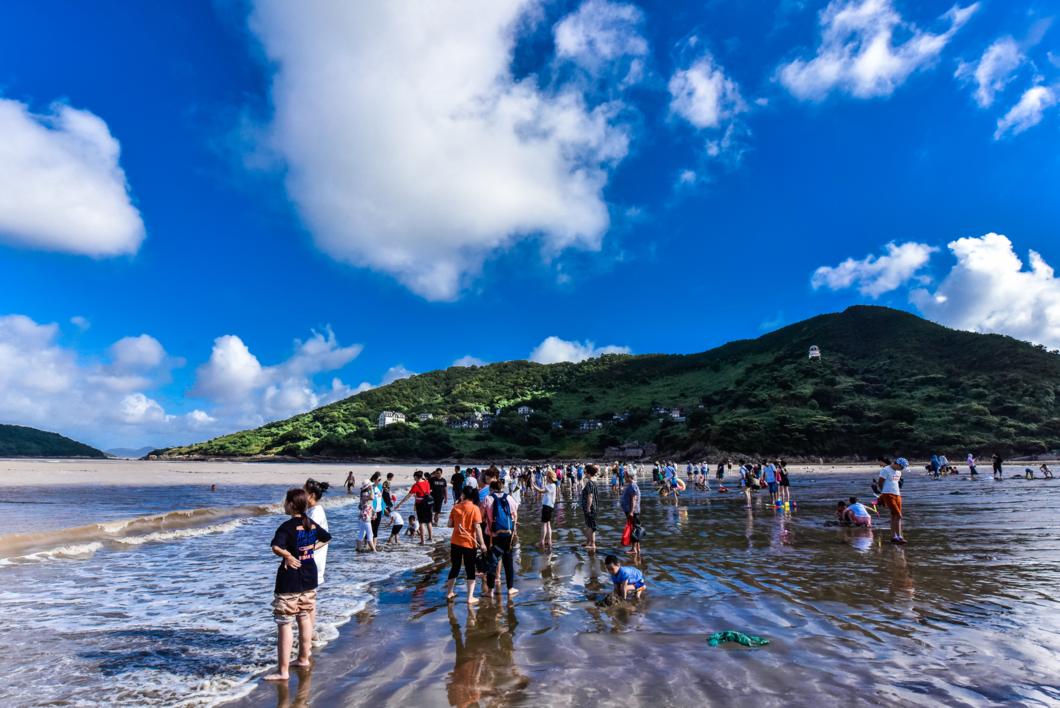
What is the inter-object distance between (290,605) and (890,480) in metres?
13.5

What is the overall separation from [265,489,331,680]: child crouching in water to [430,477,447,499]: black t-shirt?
10797mm

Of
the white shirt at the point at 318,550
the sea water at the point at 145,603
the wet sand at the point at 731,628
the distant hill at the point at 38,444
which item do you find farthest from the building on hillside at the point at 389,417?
the white shirt at the point at 318,550

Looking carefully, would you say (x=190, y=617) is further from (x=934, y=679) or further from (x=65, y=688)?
(x=934, y=679)

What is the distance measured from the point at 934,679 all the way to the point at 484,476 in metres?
7.60

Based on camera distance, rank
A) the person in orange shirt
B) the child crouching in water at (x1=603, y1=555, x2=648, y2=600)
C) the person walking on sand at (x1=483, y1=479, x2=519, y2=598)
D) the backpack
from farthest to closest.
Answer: the backpack
the person walking on sand at (x1=483, y1=479, x2=519, y2=598)
the person in orange shirt
the child crouching in water at (x1=603, y1=555, x2=648, y2=600)

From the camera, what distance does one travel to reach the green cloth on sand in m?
6.33

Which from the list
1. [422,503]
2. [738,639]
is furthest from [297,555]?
[422,503]

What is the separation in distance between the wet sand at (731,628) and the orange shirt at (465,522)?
1.00 meters

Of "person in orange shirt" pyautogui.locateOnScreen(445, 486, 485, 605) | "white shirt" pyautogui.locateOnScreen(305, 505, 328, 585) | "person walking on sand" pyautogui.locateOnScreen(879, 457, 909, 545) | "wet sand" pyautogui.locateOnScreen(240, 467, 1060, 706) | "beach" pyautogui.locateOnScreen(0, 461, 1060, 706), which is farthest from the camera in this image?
"person walking on sand" pyautogui.locateOnScreen(879, 457, 909, 545)

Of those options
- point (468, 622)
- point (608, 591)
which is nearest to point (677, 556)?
point (608, 591)

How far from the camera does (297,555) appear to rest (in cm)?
598

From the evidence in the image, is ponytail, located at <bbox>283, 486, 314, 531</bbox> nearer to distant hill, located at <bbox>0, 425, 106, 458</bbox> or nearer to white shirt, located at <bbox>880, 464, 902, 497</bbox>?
white shirt, located at <bbox>880, 464, 902, 497</bbox>

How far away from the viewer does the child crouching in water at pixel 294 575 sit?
19.3ft

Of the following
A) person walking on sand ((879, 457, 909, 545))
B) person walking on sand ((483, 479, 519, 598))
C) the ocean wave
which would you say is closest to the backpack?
person walking on sand ((483, 479, 519, 598))
